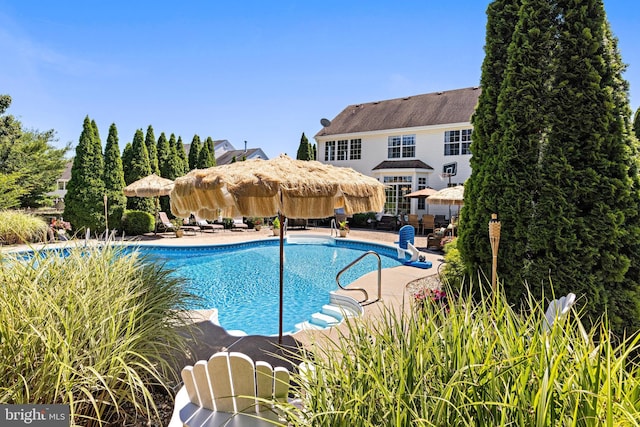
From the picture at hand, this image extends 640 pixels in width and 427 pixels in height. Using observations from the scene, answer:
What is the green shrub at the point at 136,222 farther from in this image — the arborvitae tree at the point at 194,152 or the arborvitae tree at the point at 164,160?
the arborvitae tree at the point at 194,152

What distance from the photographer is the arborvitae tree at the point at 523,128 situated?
5.24 meters

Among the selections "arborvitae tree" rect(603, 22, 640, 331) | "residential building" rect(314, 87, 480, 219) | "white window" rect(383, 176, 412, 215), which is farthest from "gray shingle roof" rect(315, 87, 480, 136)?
"arborvitae tree" rect(603, 22, 640, 331)

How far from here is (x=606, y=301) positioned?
470 cm

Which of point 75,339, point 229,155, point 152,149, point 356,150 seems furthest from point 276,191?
point 229,155

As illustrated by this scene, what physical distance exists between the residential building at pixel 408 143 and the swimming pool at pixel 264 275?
28.1ft

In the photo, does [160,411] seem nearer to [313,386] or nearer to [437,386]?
[313,386]

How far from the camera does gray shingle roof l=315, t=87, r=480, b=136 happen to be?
23.2 metres

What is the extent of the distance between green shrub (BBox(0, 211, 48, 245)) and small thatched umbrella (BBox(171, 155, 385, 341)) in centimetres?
1268

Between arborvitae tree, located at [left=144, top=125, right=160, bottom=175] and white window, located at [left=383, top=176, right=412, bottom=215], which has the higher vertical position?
arborvitae tree, located at [left=144, top=125, right=160, bottom=175]

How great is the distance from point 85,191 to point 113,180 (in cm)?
149

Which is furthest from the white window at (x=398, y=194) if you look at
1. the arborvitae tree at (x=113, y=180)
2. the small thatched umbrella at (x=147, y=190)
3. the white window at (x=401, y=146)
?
the arborvitae tree at (x=113, y=180)

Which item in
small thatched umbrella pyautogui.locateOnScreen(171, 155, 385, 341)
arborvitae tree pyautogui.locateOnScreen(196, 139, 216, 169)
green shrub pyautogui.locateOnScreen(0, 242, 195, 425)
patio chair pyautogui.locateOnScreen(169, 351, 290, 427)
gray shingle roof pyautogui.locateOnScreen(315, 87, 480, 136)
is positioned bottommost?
patio chair pyautogui.locateOnScreen(169, 351, 290, 427)

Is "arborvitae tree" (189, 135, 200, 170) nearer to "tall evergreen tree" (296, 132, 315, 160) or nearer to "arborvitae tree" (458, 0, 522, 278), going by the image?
"tall evergreen tree" (296, 132, 315, 160)

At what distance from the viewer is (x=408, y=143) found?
24.7 m
